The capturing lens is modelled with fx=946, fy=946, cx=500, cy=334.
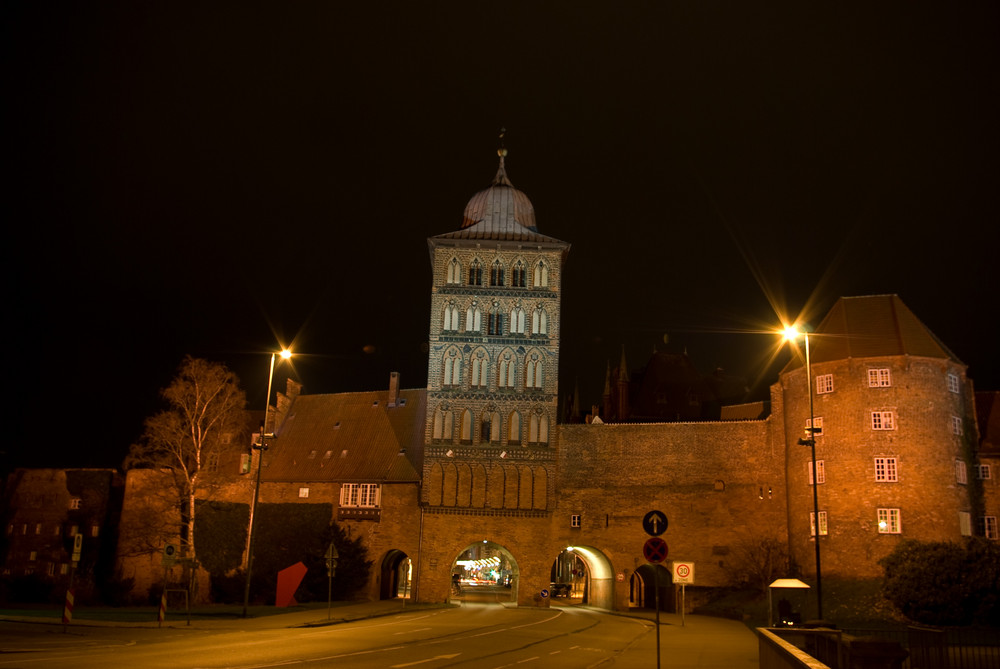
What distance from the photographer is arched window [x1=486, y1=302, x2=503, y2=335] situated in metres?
57.1

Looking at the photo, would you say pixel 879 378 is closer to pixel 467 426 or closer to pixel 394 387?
pixel 467 426

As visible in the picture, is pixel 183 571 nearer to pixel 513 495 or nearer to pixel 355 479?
pixel 355 479

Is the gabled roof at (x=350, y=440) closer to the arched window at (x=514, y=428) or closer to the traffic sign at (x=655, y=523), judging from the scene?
the arched window at (x=514, y=428)

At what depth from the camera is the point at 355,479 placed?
56.1 meters

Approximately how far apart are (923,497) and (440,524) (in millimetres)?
25647

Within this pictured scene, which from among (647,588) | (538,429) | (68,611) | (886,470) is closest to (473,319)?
(538,429)

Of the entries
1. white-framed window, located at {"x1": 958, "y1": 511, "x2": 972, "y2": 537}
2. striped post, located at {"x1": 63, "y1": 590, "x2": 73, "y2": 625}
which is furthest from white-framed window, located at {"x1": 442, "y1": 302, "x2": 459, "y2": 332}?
striped post, located at {"x1": 63, "y1": 590, "x2": 73, "y2": 625}

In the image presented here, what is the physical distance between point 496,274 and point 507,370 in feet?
20.0

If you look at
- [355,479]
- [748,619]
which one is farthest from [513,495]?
[748,619]

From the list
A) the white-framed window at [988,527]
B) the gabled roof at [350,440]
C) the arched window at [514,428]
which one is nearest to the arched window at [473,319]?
the arched window at [514,428]

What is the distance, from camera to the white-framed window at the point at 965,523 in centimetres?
4462

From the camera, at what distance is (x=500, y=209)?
61.1 m

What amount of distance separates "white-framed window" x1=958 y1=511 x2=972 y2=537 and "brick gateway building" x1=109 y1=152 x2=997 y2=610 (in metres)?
0.16

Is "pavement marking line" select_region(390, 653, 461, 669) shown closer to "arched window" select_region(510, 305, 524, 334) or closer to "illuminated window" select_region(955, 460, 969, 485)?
"illuminated window" select_region(955, 460, 969, 485)
